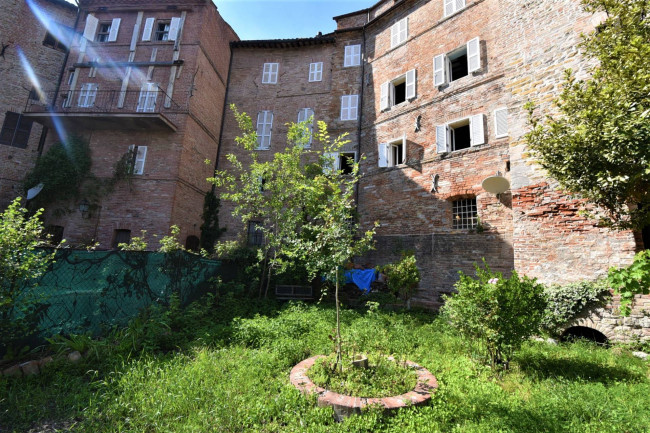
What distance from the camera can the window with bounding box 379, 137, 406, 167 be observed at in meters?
14.0

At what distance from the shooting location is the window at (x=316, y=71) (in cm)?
1747

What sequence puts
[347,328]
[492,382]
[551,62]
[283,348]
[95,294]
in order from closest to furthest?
[492,382] → [283,348] → [95,294] → [347,328] → [551,62]

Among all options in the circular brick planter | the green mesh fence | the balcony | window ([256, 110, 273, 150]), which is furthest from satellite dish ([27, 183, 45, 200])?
the circular brick planter

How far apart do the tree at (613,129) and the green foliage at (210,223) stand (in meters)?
14.3

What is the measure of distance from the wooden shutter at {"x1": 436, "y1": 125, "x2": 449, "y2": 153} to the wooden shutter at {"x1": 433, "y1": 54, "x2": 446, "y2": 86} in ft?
6.93

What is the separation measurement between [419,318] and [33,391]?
7622mm

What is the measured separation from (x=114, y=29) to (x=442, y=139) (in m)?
18.1

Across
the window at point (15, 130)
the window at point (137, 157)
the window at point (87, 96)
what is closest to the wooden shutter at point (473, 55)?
the window at point (137, 157)

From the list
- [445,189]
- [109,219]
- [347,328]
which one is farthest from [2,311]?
[445,189]

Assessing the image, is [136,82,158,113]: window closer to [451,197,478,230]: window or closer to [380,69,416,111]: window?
[380,69,416,111]: window

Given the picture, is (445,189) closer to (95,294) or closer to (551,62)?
(551,62)

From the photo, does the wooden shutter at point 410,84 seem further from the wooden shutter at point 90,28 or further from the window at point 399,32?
the wooden shutter at point 90,28

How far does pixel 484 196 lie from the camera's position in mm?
10766

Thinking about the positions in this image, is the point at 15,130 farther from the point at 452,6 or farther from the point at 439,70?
the point at 452,6
